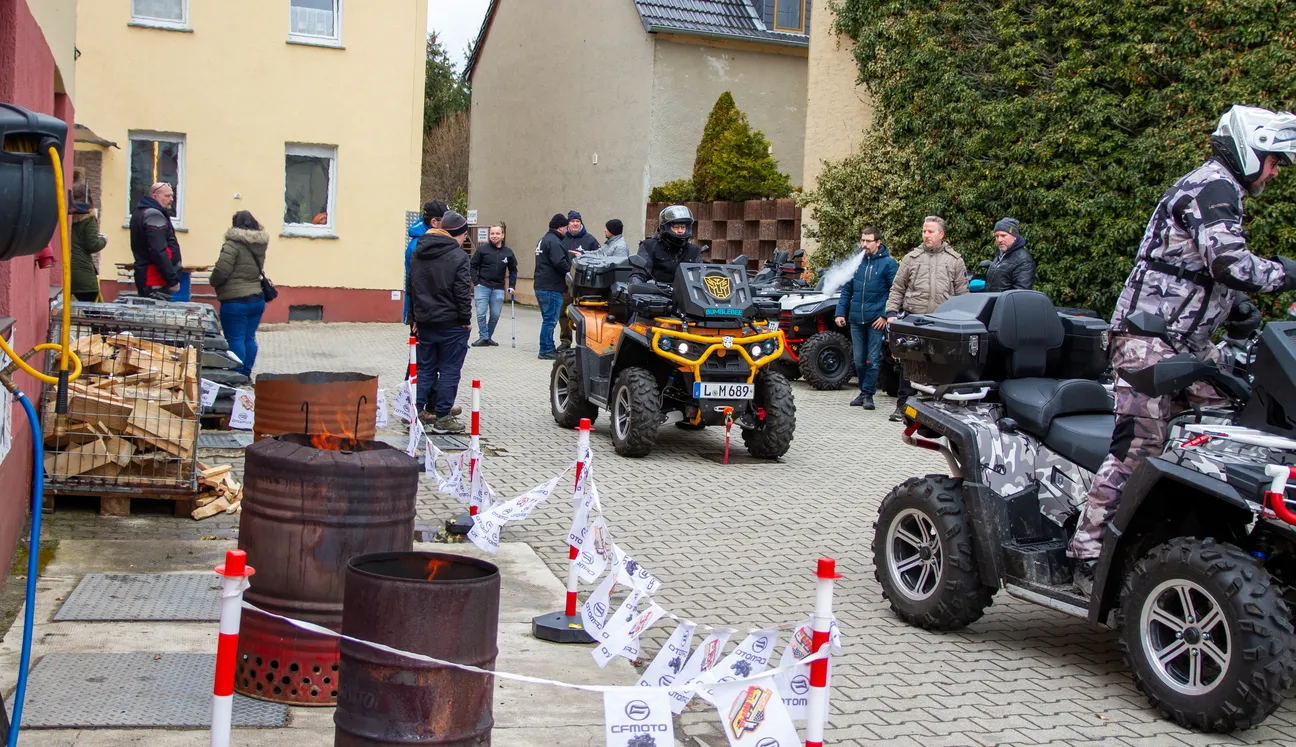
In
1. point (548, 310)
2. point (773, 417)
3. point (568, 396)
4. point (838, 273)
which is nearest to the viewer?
point (773, 417)

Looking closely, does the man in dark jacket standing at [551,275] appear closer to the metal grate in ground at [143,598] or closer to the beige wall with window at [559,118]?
the beige wall with window at [559,118]

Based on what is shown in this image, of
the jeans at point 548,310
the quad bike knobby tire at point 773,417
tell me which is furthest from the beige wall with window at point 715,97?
the quad bike knobby tire at point 773,417

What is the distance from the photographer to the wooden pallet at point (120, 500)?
7.54m

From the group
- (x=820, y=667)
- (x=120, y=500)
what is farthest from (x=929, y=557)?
(x=120, y=500)

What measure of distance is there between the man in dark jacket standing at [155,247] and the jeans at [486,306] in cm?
647

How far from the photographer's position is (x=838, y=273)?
18578 mm

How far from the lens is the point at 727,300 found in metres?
10.8

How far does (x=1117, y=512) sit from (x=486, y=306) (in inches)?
608

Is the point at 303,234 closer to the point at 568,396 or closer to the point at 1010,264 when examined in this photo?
the point at 568,396

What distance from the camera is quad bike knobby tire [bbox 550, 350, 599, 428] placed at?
39.4ft

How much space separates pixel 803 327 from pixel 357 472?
11.9m

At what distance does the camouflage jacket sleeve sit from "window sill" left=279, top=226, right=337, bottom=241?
18573mm

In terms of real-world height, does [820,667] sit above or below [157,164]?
below

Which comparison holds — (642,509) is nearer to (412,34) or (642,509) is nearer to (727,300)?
(727,300)
